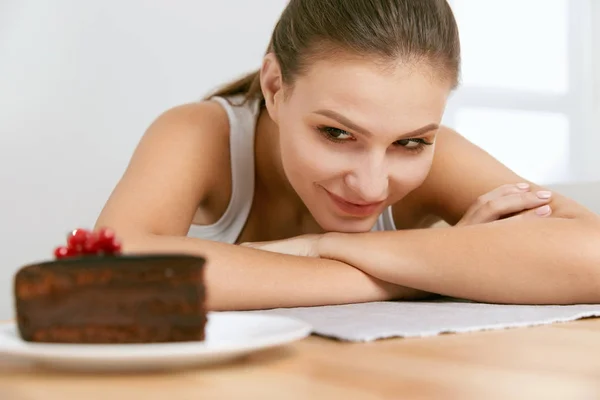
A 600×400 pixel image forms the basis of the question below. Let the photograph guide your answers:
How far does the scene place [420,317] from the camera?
3.23 feet

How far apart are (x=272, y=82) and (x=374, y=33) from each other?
268 millimetres

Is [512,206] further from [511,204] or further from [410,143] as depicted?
[410,143]

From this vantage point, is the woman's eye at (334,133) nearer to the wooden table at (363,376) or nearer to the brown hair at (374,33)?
the brown hair at (374,33)

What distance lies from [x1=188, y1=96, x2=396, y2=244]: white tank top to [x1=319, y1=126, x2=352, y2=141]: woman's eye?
382 millimetres

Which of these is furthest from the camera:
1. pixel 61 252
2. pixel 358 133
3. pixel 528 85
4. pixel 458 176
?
pixel 528 85

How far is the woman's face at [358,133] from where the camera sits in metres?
1.25

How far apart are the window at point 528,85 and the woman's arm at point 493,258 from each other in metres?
1.86

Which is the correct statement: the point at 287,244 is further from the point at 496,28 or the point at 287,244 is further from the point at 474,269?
the point at 496,28

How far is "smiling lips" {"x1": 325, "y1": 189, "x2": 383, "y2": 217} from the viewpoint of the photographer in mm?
1394

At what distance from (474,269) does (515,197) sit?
321mm

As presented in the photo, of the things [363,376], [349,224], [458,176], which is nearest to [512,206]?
[458,176]

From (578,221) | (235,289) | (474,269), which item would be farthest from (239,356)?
(578,221)

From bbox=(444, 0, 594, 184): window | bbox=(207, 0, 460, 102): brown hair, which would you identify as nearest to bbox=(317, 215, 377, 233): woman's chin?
bbox=(207, 0, 460, 102): brown hair

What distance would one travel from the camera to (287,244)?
137cm
